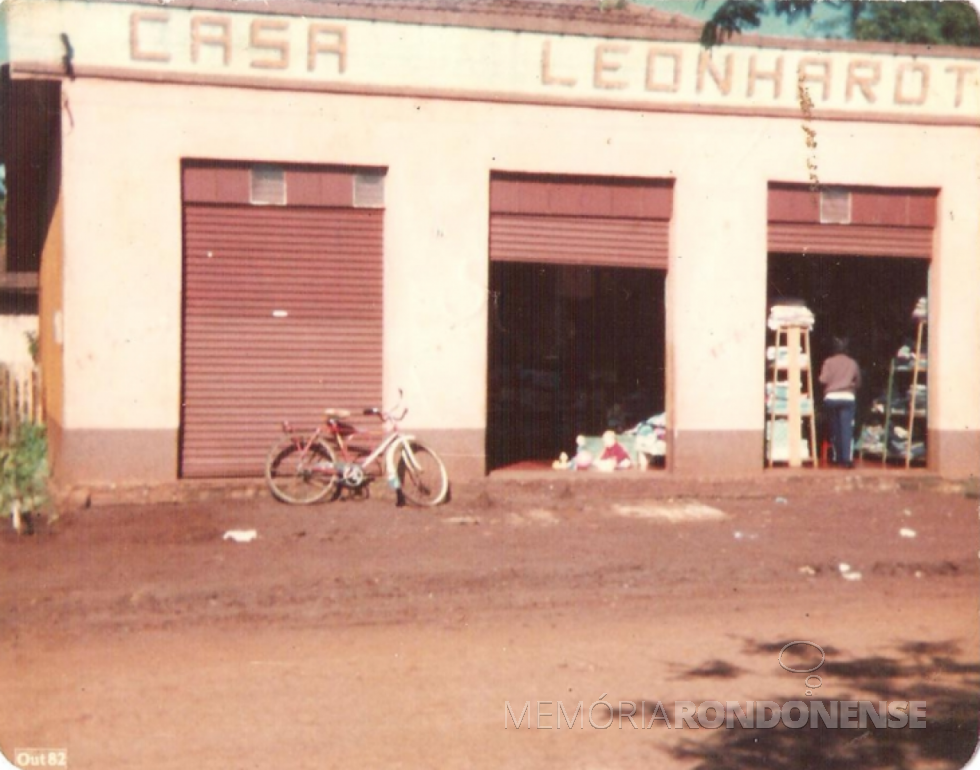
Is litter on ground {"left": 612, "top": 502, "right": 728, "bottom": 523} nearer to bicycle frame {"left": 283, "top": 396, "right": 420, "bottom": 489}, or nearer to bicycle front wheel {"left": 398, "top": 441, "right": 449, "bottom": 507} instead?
bicycle front wheel {"left": 398, "top": 441, "right": 449, "bottom": 507}

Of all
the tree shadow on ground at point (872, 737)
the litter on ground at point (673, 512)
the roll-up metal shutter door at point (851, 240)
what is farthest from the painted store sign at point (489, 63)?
the tree shadow on ground at point (872, 737)

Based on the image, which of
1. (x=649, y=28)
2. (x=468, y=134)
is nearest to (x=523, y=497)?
(x=468, y=134)

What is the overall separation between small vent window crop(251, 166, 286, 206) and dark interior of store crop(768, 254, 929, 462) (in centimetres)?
636

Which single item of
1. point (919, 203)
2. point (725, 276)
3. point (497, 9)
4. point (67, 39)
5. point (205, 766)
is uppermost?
point (497, 9)

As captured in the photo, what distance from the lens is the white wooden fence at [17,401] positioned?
16734mm

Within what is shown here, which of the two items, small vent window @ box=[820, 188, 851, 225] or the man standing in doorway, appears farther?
the man standing in doorway

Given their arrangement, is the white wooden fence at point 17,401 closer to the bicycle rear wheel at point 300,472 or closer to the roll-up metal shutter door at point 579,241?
the bicycle rear wheel at point 300,472

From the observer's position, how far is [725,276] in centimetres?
1350

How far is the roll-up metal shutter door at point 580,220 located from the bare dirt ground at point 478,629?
2724 millimetres

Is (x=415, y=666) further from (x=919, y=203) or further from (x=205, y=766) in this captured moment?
(x=919, y=203)

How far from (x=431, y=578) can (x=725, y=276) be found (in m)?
5.97

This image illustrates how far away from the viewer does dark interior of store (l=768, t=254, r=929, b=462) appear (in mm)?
15523
